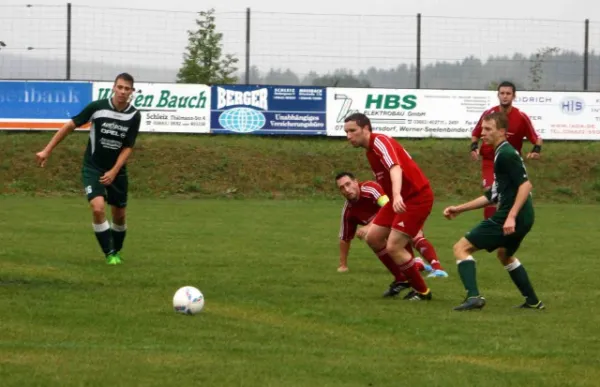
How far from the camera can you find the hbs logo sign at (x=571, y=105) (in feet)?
103

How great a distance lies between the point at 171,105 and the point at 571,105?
1106 centimetres

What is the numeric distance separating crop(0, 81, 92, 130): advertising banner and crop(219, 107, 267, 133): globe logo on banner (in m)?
3.67

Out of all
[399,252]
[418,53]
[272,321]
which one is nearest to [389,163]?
[399,252]

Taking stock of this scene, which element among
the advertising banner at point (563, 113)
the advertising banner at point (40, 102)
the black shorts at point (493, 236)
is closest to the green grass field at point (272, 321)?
the black shorts at point (493, 236)

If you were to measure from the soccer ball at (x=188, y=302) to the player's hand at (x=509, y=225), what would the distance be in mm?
2508

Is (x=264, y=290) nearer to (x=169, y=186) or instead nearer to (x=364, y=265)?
(x=364, y=265)

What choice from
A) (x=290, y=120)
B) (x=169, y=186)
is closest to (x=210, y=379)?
(x=169, y=186)

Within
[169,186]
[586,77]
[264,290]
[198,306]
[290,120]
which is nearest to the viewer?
[198,306]

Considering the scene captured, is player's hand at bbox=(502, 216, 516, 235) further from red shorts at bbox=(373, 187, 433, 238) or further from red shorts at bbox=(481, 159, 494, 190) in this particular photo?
red shorts at bbox=(481, 159, 494, 190)

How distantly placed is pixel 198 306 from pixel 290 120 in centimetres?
2241

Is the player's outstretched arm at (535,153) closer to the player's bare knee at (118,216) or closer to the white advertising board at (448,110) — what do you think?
the player's bare knee at (118,216)

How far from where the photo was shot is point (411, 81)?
105 feet

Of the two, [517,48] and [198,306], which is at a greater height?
[517,48]

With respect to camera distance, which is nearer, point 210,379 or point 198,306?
point 210,379
